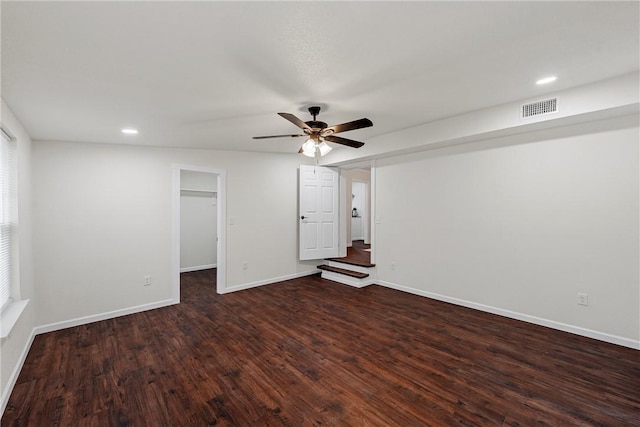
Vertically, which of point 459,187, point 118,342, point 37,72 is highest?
point 37,72

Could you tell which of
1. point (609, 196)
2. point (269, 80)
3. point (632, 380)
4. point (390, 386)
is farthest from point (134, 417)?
point (609, 196)

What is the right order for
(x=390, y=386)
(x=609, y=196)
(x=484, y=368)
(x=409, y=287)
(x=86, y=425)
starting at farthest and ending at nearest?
(x=409, y=287) < (x=609, y=196) < (x=484, y=368) < (x=390, y=386) < (x=86, y=425)

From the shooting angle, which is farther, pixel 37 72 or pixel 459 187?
pixel 459 187

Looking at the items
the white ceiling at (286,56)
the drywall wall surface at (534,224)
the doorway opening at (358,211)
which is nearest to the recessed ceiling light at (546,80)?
the white ceiling at (286,56)

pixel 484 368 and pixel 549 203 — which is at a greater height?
pixel 549 203

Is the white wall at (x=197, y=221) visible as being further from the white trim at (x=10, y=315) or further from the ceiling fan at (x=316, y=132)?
the ceiling fan at (x=316, y=132)

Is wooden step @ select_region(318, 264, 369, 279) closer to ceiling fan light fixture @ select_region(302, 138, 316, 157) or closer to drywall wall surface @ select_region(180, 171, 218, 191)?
ceiling fan light fixture @ select_region(302, 138, 316, 157)

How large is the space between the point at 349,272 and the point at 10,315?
14.3 ft

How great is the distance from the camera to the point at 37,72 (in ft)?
6.47

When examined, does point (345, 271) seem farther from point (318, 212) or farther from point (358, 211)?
point (358, 211)

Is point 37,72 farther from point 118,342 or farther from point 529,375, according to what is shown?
point 529,375

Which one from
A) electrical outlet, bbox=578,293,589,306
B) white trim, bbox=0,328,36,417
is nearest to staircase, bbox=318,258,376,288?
electrical outlet, bbox=578,293,589,306

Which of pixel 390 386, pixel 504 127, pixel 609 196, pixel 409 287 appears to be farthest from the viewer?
pixel 409 287

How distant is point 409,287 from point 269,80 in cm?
387
